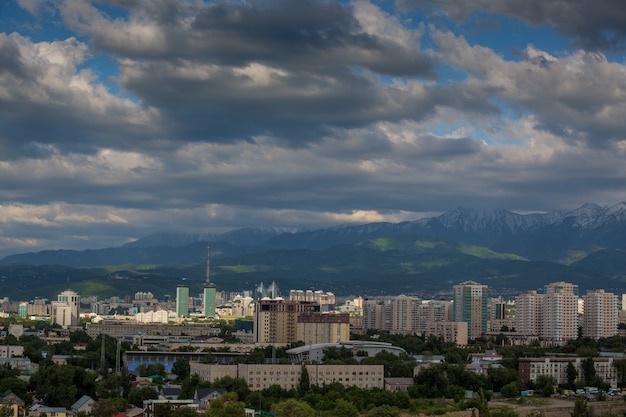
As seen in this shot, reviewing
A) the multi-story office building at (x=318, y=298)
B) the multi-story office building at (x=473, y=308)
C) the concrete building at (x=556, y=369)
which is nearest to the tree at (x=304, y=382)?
the concrete building at (x=556, y=369)

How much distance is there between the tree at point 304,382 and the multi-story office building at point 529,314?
3568cm

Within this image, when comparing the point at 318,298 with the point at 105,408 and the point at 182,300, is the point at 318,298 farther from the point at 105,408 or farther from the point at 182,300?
the point at 105,408

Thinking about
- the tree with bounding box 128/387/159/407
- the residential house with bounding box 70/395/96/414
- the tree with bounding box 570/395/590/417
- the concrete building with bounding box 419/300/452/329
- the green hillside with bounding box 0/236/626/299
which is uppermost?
the green hillside with bounding box 0/236/626/299

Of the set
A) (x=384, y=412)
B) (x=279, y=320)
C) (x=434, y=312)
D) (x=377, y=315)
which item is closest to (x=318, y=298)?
(x=377, y=315)

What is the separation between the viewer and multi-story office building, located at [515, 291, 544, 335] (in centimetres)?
7394

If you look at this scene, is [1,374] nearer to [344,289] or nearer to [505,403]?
[505,403]

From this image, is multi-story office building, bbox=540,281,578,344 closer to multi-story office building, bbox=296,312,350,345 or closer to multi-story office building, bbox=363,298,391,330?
multi-story office building, bbox=296,312,350,345

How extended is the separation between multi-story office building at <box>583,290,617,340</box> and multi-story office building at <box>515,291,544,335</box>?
308 cm

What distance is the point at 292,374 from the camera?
134 ft

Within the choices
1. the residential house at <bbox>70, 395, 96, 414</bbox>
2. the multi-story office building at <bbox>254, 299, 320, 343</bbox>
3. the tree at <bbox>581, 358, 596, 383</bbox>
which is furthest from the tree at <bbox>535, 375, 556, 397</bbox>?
the multi-story office building at <bbox>254, 299, 320, 343</bbox>

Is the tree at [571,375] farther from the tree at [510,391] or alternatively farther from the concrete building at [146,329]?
the concrete building at [146,329]

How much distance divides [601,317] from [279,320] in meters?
21.0

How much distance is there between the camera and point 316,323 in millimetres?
→ 64812

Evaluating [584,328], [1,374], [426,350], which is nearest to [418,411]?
[1,374]
